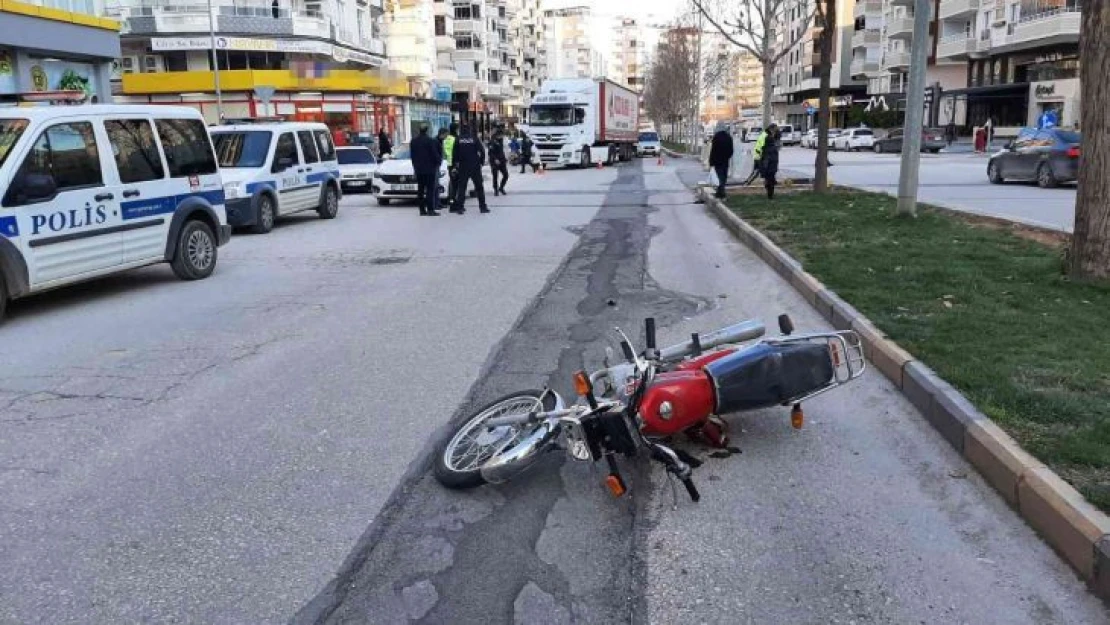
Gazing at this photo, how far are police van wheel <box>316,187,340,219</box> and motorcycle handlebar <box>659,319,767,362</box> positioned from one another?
565 inches

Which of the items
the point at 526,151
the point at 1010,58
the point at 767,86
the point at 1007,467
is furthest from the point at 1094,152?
the point at 1010,58

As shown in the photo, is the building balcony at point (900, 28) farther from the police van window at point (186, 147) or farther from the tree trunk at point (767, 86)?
the police van window at point (186, 147)

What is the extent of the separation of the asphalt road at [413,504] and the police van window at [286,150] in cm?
866

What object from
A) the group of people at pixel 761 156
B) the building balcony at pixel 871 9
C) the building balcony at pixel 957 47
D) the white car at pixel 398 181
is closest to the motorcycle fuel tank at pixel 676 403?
the group of people at pixel 761 156

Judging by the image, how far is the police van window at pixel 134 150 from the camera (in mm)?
9555

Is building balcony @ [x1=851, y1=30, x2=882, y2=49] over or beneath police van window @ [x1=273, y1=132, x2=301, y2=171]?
over

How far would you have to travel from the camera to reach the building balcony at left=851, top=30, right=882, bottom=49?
84.4 meters

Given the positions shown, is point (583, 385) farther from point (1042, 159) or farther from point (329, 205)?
point (1042, 159)

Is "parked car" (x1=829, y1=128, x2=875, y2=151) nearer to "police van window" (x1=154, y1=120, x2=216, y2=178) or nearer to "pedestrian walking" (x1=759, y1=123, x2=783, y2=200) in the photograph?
"pedestrian walking" (x1=759, y1=123, x2=783, y2=200)

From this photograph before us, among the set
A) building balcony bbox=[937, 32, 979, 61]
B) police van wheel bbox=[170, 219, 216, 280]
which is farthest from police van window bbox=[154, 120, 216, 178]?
building balcony bbox=[937, 32, 979, 61]

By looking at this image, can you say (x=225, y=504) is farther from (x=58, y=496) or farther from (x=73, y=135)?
(x=73, y=135)

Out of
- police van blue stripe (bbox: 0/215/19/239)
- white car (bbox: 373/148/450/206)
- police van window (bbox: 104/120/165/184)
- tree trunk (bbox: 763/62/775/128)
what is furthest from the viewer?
tree trunk (bbox: 763/62/775/128)

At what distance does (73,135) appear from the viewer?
9.04 meters

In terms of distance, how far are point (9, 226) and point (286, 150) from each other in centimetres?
901
